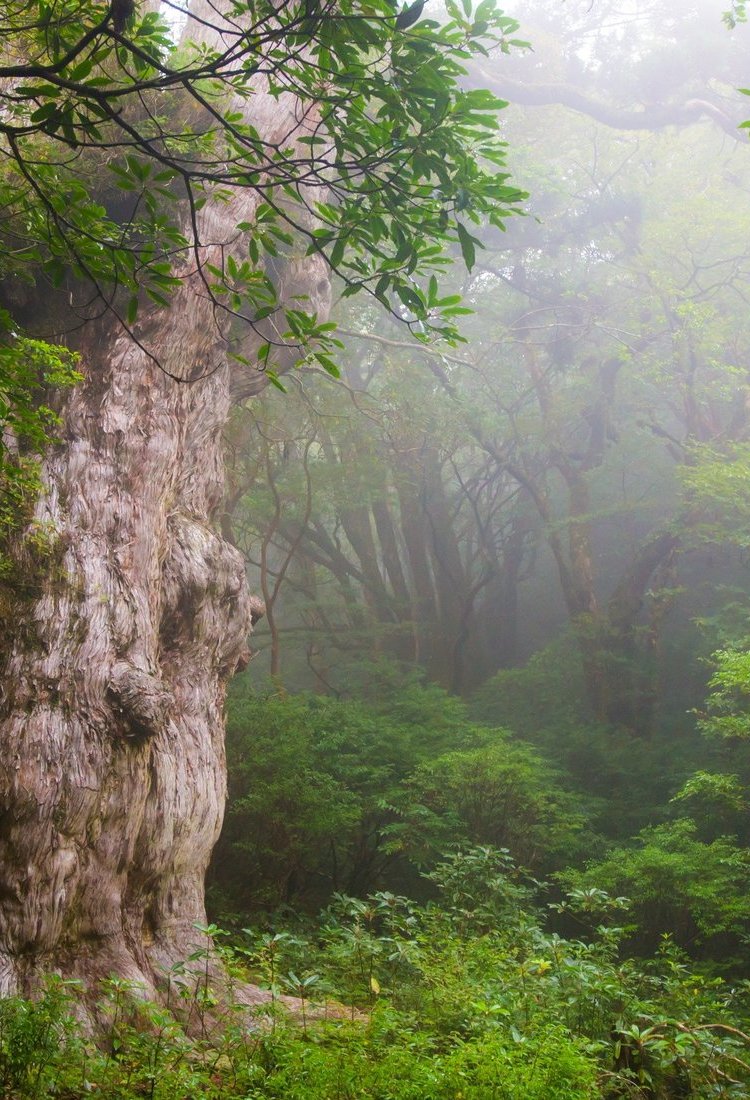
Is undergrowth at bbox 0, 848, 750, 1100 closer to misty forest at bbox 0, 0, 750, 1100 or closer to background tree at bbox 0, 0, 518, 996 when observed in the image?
misty forest at bbox 0, 0, 750, 1100

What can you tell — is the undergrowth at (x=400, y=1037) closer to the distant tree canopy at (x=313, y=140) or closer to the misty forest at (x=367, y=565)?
the misty forest at (x=367, y=565)

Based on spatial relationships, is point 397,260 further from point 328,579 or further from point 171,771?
point 328,579

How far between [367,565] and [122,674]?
462 inches

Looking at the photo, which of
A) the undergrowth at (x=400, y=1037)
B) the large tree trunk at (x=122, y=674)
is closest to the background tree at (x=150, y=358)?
the large tree trunk at (x=122, y=674)

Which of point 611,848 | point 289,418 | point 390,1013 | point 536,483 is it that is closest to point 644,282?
point 536,483

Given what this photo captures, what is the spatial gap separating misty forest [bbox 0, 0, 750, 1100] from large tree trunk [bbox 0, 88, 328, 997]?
0.02 metres

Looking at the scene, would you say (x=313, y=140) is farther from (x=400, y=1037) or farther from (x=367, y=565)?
(x=367, y=565)

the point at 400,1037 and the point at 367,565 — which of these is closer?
the point at 400,1037

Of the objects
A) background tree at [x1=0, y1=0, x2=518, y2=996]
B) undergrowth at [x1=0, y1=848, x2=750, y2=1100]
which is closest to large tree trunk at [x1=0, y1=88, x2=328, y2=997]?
background tree at [x1=0, y1=0, x2=518, y2=996]

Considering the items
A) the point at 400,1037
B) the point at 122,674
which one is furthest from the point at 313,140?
the point at 400,1037

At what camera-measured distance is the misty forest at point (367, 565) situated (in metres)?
2.64

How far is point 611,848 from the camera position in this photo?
866cm

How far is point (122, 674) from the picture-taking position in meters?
4.29

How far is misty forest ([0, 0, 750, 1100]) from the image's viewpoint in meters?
2.64
